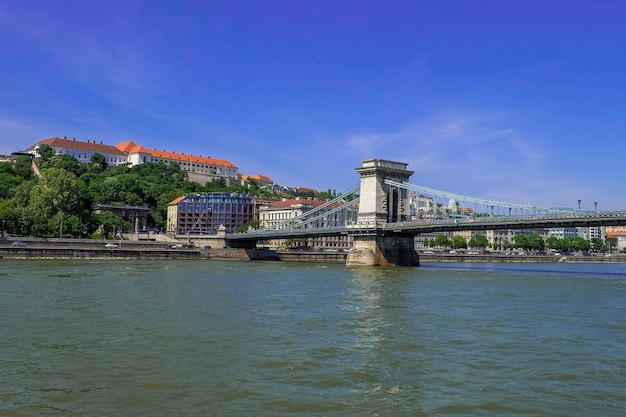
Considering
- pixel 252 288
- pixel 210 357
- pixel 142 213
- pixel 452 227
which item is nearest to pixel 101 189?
pixel 142 213

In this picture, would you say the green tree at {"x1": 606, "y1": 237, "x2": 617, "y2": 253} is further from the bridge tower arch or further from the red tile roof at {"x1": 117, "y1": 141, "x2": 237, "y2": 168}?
the bridge tower arch

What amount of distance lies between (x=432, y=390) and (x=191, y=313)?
32.1 ft

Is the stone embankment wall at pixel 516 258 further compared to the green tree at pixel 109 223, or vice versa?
the stone embankment wall at pixel 516 258

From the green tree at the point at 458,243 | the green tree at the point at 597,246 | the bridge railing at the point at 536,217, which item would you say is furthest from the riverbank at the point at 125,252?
the green tree at the point at 597,246

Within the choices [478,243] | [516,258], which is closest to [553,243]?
[478,243]

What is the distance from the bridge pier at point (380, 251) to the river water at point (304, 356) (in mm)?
28550

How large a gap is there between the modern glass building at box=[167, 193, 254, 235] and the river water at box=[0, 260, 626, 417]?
8520 cm

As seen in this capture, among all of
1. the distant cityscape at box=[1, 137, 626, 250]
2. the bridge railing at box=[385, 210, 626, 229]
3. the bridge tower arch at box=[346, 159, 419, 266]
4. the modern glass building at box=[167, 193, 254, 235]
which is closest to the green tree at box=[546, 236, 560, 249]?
the distant cityscape at box=[1, 137, 626, 250]

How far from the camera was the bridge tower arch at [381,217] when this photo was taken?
51.6m

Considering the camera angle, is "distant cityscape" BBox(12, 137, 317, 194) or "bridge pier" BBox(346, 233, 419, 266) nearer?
"bridge pier" BBox(346, 233, 419, 266)

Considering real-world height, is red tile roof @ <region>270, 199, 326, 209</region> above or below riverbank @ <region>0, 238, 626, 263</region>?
→ above

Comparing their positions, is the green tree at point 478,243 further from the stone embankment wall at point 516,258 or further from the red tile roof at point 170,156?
the red tile roof at point 170,156

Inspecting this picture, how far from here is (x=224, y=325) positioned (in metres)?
15.8

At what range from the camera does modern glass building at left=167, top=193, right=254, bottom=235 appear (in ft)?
351
